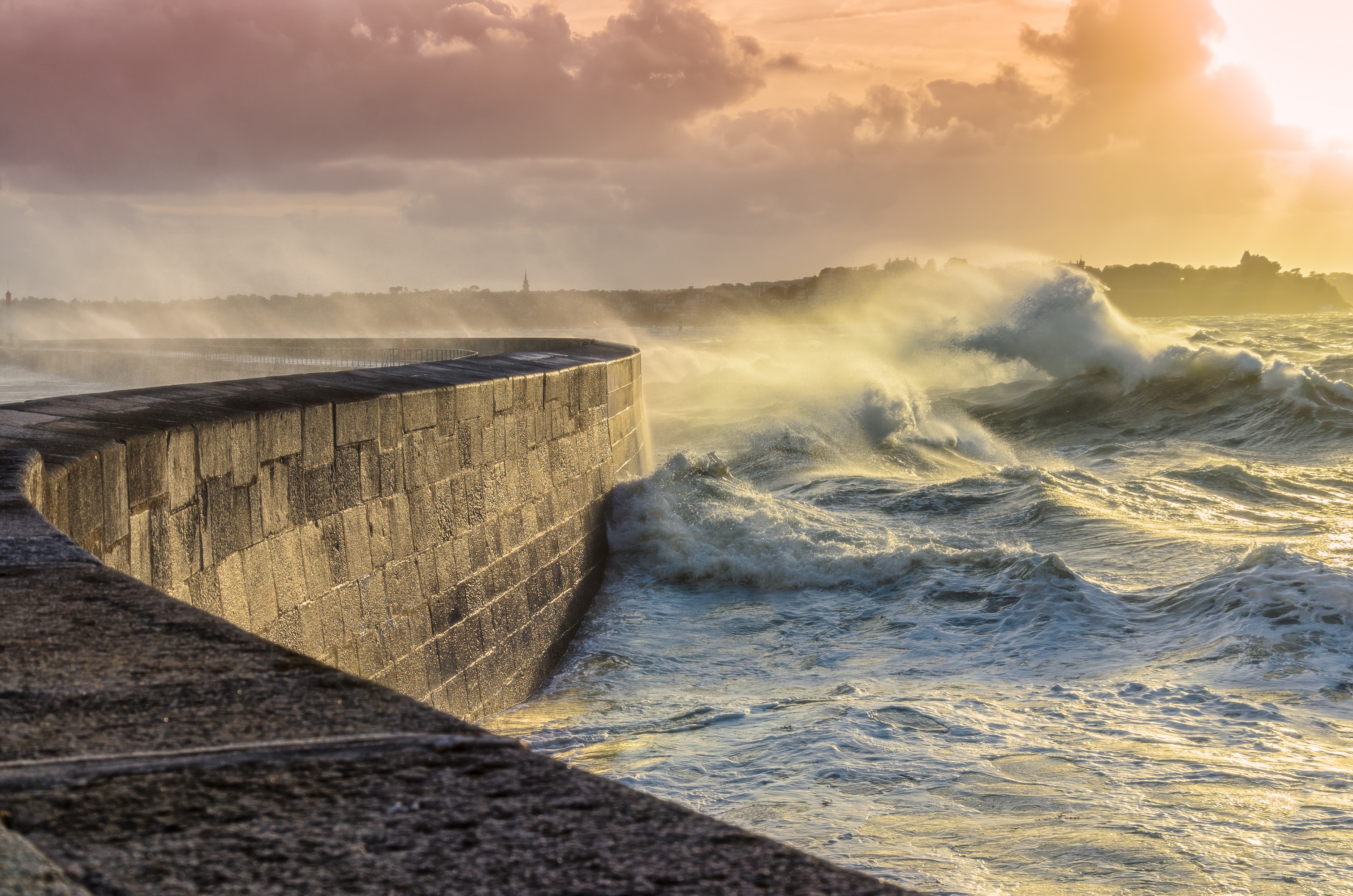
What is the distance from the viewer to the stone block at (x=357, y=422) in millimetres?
5023

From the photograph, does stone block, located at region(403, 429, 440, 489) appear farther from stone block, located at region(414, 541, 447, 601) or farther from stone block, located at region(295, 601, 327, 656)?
stone block, located at region(295, 601, 327, 656)

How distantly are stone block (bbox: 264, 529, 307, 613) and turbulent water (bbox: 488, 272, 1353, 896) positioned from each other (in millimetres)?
1627

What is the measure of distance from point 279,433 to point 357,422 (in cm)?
65

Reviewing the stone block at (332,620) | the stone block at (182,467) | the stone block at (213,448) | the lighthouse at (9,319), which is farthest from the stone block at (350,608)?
the lighthouse at (9,319)

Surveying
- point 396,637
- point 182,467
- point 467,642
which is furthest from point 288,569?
point 467,642

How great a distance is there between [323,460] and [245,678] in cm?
346

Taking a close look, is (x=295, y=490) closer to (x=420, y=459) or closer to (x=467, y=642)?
(x=420, y=459)

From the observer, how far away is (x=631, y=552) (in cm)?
1012

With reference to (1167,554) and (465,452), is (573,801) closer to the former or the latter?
(465,452)

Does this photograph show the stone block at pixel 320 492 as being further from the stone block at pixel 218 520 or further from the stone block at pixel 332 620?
the stone block at pixel 218 520

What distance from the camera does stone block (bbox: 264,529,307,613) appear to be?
4.47 metres

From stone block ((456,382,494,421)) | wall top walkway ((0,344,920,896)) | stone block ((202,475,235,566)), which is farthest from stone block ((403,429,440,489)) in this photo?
wall top walkway ((0,344,920,896))

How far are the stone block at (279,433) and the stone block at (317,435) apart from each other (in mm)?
35

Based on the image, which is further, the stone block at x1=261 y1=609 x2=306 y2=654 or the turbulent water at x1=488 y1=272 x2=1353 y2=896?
the turbulent water at x1=488 y1=272 x2=1353 y2=896
